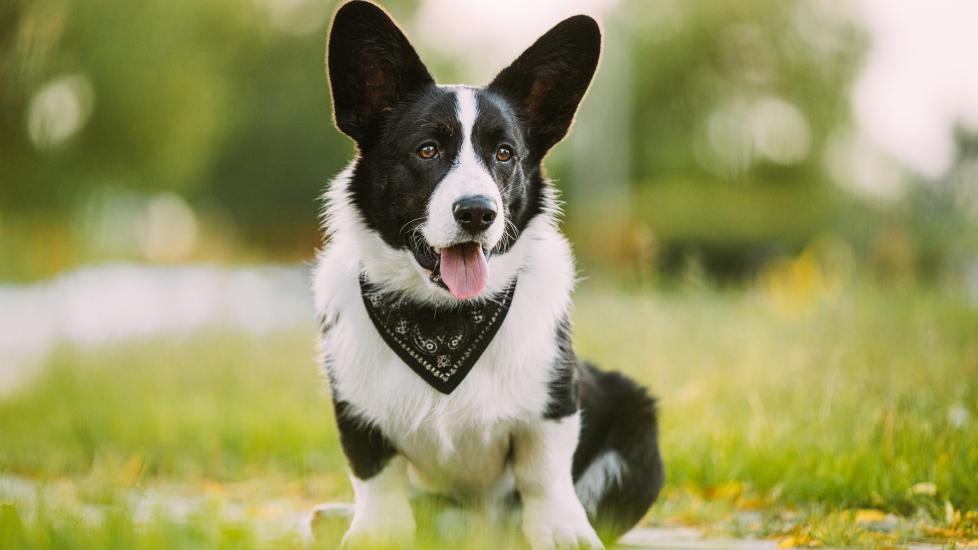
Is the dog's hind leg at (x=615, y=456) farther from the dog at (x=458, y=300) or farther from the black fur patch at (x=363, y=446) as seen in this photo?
the black fur patch at (x=363, y=446)

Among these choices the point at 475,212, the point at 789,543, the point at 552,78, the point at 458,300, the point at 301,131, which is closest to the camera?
the point at 475,212

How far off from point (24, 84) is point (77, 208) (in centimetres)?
644

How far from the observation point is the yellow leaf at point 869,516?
346 cm

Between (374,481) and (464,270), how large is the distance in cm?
71

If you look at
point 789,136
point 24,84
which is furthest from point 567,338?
point 789,136

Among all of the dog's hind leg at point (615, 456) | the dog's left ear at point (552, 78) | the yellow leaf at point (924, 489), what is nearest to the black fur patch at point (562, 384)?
the dog's hind leg at point (615, 456)

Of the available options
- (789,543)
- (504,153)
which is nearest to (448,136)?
(504,153)

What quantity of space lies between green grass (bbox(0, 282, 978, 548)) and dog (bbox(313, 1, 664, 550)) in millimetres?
402

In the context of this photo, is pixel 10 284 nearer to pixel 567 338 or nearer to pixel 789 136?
pixel 567 338

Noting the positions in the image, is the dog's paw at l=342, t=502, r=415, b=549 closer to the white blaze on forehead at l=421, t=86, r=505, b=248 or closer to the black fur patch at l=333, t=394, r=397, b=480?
the black fur patch at l=333, t=394, r=397, b=480

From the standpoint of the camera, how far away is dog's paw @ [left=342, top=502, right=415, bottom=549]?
9.78 feet

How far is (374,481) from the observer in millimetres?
3150

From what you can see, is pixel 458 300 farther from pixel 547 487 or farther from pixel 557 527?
pixel 557 527

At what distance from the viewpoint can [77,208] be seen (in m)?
12.5
